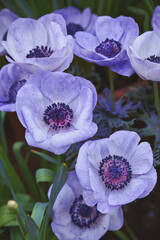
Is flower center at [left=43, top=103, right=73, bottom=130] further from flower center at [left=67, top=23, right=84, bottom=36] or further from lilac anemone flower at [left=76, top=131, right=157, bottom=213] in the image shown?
flower center at [left=67, top=23, right=84, bottom=36]

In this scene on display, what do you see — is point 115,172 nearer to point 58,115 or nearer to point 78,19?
point 58,115

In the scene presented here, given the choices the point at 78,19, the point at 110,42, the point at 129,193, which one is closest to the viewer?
the point at 129,193

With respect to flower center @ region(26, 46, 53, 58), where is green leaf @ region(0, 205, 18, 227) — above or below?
below

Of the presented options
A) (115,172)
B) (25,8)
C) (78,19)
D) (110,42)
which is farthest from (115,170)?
(25,8)

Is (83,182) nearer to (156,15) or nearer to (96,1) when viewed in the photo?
(156,15)

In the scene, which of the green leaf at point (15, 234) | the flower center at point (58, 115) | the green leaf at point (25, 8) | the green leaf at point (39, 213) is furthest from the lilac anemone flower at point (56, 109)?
the green leaf at point (25, 8)

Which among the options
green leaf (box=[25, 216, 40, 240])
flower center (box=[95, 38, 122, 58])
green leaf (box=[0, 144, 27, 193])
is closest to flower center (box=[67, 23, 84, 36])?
flower center (box=[95, 38, 122, 58])

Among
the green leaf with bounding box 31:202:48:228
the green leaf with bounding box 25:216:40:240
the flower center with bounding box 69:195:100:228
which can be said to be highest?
the green leaf with bounding box 25:216:40:240
